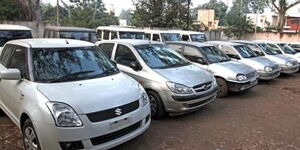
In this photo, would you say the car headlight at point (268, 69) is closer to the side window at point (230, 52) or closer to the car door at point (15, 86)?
the side window at point (230, 52)

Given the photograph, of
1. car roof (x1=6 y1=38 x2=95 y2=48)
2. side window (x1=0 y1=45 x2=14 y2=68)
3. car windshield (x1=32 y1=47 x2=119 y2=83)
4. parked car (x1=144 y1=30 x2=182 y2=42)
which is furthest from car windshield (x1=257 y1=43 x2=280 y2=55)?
side window (x1=0 y1=45 x2=14 y2=68)

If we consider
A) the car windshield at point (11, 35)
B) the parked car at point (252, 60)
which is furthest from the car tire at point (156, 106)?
the car windshield at point (11, 35)

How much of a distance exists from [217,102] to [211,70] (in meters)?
0.94

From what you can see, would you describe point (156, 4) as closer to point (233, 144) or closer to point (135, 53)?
point (135, 53)

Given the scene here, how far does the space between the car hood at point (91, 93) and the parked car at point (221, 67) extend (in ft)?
12.8

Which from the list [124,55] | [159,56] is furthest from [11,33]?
[159,56]

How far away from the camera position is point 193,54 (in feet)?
27.6

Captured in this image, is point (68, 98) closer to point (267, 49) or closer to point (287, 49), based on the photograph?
point (267, 49)

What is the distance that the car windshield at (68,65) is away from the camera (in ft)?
14.3

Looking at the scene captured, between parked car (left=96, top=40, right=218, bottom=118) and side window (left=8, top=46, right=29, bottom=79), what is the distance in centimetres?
230

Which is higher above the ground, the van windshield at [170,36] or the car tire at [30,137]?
the van windshield at [170,36]

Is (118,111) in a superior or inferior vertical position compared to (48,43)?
inferior

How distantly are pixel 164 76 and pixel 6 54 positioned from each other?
2.96 m

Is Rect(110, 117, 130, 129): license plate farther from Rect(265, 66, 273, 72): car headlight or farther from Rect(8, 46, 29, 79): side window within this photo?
Rect(265, 66, 273, 72): car headlight
